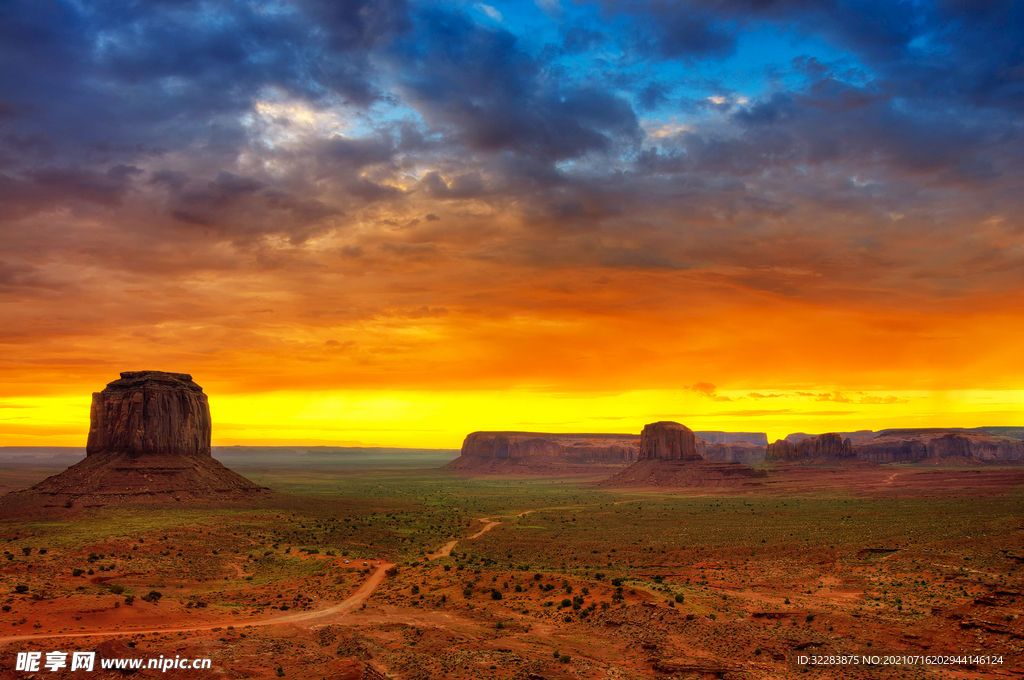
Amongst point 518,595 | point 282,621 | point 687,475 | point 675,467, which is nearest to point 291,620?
point 282,621

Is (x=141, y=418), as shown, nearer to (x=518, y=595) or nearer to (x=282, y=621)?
(x=282, y=621)

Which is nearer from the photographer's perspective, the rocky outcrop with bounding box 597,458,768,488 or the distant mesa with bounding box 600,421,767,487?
the rocky outcrop with bounding box 597,458,768,488

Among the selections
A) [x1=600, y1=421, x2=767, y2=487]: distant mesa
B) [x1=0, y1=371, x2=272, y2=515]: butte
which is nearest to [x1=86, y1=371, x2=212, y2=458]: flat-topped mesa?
[x1=0, y1=371, x2=272, y2=515]: butte

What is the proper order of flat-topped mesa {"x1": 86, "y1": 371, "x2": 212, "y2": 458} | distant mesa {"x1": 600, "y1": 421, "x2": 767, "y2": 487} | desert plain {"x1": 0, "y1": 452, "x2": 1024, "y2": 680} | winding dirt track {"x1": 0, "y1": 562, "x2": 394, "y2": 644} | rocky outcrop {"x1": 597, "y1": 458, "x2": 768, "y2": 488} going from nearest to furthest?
1. desert plain {"x1": 0, "y1": 452, "x2": 1024, "y2": 680}
2. winding dirt track {"x1": 0, "y1": 562, "x2": 394, "y2": 644}
3. flat-topped mesa {"x1": 86, "y1": 371, "x2": 212, "y2": 458}
4. rocky outcrop {"x1": 597, "y1": 458, "x2": 768, "y2": 488}
5. distant mesa {"x1": 600, "y1": 421, "x2": 767, "y2": 487}

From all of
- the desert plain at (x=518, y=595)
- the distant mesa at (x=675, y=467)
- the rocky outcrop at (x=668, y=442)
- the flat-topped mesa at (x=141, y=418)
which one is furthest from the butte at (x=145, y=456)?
the rocky outcrop at (x=668, y=442)

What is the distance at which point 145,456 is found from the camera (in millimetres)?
90250

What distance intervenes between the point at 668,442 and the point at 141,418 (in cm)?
12623

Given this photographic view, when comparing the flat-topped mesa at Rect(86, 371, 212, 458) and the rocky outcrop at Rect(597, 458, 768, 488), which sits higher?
the flat-topped mesa at Rect(86, 371, 212, 458)

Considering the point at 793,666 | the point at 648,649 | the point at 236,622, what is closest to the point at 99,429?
the point at 236,622

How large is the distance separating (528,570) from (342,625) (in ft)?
46.3

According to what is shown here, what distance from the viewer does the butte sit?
81.1 meters

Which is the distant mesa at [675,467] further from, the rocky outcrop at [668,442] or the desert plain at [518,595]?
the desert plain at [518,595]

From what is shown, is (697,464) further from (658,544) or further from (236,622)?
(236,622)

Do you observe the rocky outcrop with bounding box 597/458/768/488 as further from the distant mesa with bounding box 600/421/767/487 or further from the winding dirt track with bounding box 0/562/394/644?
the winding dirt track with bounding box 0/562/394/644
